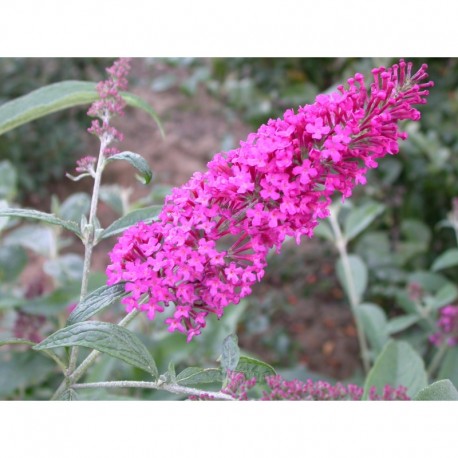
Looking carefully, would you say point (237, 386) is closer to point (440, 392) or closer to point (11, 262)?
point (440, 392)

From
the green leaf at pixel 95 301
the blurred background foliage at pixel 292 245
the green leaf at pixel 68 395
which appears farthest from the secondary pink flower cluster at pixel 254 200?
the blurred background foliage at pixel 292 245

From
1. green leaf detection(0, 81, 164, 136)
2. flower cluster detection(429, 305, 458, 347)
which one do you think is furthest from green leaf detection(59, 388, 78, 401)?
flower cluster detection(429, 305, 458, 347)

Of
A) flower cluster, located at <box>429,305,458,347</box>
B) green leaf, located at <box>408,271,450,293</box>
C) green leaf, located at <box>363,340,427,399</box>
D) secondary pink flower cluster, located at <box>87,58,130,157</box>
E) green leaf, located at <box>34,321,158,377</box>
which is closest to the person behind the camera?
green leaf, located at <box>34,321,158,377</box>

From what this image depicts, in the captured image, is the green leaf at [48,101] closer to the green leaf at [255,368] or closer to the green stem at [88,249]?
the green stem at [88,249]

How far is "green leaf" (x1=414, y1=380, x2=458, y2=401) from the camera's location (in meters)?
0.64

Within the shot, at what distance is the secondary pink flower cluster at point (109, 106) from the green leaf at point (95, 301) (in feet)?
0.51

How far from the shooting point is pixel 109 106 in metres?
0.70

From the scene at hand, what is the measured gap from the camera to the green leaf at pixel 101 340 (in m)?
0.57

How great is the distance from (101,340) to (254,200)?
0.64 ft

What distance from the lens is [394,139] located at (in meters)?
0.62

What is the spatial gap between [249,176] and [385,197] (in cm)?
123

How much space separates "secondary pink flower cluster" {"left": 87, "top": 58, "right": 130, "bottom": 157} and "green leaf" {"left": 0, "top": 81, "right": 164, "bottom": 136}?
2.3 inches

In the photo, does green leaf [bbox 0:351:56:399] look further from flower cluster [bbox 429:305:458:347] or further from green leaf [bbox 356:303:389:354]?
flower cluster [bbox 429:305:458:347]

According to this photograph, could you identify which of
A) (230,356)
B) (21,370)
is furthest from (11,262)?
(230,356)
